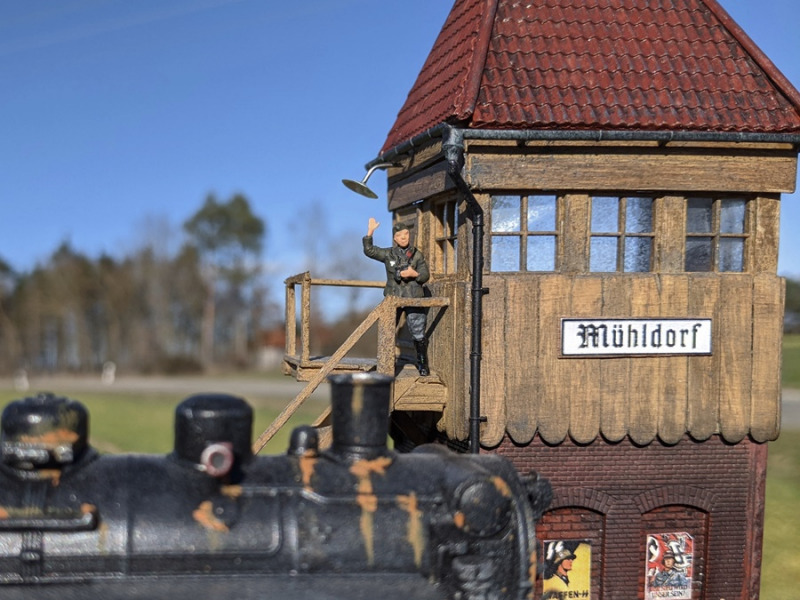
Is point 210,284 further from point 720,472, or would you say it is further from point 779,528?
point 720,472

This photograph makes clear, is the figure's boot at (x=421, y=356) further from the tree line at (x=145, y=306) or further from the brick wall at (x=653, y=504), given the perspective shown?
the tree line at (x=145, y=306)

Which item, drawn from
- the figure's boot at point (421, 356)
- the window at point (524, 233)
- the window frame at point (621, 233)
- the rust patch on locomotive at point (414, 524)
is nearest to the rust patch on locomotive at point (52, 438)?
the rust patch on locomotive at point (414, 524)

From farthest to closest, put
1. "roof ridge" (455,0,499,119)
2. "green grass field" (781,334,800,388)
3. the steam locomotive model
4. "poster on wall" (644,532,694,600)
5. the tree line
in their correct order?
the tree line
"green grass field" (781,334,800,388)
"poster on wall" (644,532,694,600)
"roof ridge" (455,0,499,119)
the steam locomotive model

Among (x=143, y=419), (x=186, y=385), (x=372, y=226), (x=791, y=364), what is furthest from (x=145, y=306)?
(x=372, y=226)

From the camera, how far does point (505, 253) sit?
29.1 feet

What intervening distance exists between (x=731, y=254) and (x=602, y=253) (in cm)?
153

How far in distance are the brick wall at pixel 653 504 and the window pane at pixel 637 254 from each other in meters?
1.96

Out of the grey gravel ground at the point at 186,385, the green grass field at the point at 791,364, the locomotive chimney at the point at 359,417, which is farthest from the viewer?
the grey gravel ground at the point at 186,385

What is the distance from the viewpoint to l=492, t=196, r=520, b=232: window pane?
8.84 meters

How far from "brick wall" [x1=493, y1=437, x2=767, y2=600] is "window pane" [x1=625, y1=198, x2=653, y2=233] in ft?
7.90

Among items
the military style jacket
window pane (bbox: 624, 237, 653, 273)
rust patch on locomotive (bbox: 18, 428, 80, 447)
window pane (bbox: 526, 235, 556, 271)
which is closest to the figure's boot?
the military style jacket

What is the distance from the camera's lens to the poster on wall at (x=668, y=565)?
9062 millimetres

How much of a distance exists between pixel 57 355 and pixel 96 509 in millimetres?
41276

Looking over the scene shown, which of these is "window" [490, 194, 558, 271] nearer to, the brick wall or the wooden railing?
the wooden railing
